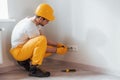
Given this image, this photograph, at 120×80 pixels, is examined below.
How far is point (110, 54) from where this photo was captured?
2355mm

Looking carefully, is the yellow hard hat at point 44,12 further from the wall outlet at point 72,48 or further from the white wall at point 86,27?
the wall outlet at point 72,48

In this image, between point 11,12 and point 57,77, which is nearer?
point 57,77

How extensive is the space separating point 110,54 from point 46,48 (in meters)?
0.78

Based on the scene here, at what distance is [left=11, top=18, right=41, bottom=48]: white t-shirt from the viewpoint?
245 cm

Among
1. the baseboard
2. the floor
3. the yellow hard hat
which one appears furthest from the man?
the baseboard

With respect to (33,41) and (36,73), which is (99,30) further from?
(36,73)

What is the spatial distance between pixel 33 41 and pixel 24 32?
0.52ft

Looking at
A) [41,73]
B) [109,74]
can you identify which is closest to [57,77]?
[41,73]

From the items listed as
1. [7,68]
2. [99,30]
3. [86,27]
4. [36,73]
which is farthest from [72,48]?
[7,68]

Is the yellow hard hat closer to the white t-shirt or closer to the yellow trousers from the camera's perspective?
the white t-shirt

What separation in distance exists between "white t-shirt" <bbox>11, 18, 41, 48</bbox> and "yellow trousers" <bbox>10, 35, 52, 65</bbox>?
6 cm

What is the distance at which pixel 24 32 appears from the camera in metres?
2.47

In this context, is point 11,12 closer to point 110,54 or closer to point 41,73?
point 41,73

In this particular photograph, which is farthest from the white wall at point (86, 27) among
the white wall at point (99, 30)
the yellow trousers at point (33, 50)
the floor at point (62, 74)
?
the yellow trousers at point (33, 50)
